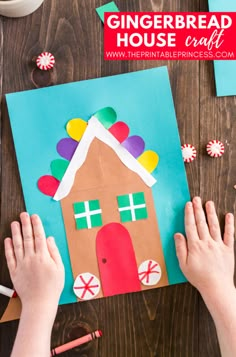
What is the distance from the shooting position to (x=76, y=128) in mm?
891

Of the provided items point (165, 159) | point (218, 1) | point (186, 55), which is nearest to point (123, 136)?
point (165, 159)

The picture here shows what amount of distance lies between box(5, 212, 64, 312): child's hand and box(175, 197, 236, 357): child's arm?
23 cm

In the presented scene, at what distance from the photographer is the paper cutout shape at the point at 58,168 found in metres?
0.89

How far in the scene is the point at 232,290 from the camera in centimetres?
86

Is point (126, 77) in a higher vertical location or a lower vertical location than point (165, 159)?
higher

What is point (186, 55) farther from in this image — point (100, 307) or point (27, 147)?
point (100, 307)

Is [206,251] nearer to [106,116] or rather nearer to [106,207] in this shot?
[106,207]

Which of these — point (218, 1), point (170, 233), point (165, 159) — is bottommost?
point (170, 233)

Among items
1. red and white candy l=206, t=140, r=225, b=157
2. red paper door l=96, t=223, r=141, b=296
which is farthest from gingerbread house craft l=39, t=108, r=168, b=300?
red and white candy l=206, t=140, r=225, b=157

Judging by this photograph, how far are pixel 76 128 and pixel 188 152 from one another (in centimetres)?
22

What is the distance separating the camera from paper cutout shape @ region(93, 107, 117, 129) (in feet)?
2.93

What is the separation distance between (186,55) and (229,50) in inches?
3.2

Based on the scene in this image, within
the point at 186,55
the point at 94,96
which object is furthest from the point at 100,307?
the point at 186,55

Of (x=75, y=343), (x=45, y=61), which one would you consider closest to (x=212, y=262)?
(x=75, y=343)
